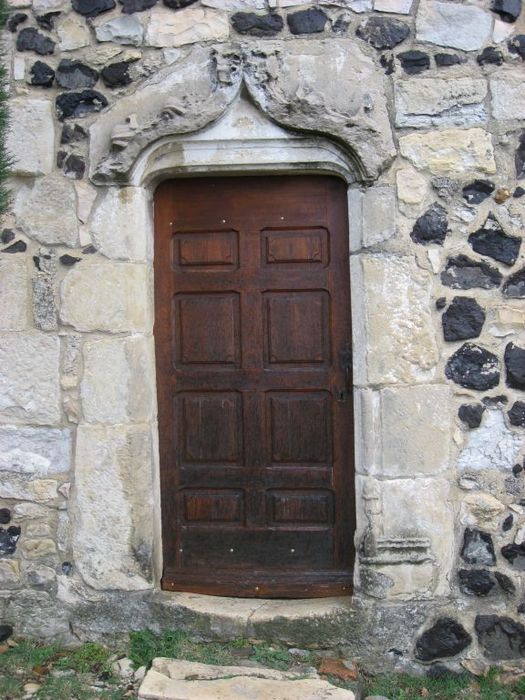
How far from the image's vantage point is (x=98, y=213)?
3375 millimetres

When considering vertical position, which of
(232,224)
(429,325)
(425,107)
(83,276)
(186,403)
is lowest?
(186,403)

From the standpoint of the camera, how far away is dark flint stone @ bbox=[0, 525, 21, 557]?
345 cm

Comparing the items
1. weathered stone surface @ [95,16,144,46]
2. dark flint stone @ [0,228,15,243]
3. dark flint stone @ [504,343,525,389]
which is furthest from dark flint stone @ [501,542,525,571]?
weathered stone surface @ [95,16,144,46]

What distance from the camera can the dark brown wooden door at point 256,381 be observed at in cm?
349

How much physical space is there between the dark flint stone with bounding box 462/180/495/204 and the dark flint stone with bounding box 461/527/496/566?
1.46m

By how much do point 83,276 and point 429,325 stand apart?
1.57m

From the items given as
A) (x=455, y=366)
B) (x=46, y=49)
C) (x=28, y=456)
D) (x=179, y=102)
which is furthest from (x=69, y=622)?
(x=46, y=49)

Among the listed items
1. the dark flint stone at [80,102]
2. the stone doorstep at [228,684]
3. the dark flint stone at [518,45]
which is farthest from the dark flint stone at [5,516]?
the dark flint stone at [518,45]

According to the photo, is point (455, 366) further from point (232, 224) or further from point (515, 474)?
point (232, 224)

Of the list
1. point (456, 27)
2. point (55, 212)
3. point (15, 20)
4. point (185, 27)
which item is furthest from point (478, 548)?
point (15, 20)

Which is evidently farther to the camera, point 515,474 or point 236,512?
point 236,512

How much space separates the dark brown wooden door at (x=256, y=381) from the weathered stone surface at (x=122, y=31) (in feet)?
2.14

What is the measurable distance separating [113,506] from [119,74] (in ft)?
6.43

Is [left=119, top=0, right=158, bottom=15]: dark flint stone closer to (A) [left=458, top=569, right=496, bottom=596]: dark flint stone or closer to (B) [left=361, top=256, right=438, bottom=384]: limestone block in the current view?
(B) [left=361, top=256, right=438, bottom=384]: limestone block
